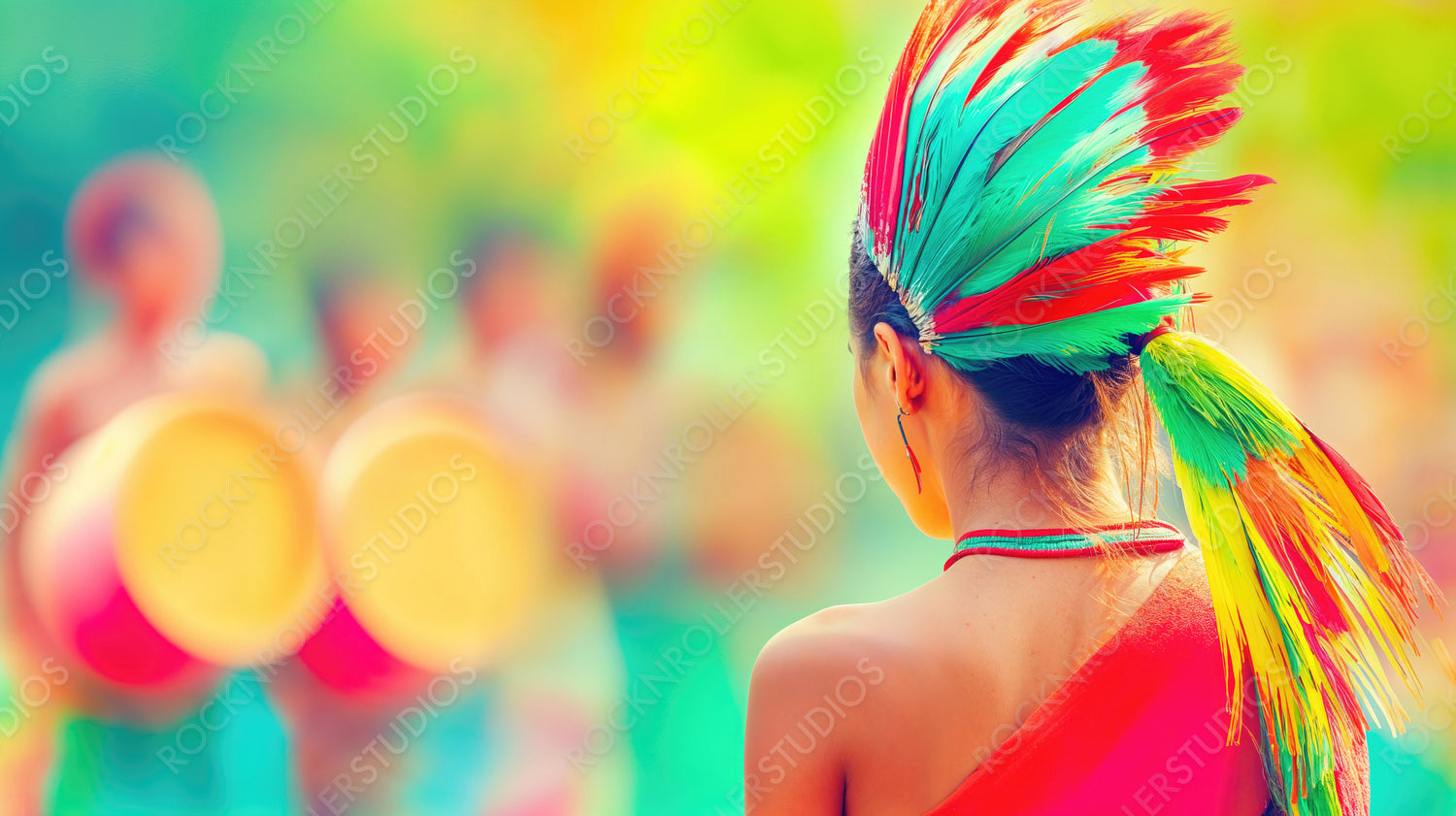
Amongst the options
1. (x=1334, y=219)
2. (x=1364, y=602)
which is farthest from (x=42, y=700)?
(x=1334, y=219)

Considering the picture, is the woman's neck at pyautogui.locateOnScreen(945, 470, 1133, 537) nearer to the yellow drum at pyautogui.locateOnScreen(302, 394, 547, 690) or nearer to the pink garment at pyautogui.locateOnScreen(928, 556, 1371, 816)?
the pink garment at pyautogui.locateOnScreen(928, 556, 1371, 816)

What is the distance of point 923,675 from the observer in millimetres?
731

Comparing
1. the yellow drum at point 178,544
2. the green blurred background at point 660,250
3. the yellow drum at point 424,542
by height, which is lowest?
the yellow drum at point 178,544

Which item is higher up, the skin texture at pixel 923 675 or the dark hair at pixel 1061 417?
the dark hair at pixel 1061 417

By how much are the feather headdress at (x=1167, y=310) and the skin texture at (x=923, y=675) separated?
0.10m

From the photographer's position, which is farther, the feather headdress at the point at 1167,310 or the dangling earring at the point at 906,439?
the dangling earring at the point at 906,439

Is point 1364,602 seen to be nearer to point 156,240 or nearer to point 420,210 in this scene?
point 420,210

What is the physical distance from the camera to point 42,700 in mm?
1492

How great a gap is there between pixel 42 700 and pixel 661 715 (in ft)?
3.16

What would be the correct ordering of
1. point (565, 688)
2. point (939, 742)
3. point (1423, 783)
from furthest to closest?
point (1423, 783) → point (565, 688) → point (939, 742)

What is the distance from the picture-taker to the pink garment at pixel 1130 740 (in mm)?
728

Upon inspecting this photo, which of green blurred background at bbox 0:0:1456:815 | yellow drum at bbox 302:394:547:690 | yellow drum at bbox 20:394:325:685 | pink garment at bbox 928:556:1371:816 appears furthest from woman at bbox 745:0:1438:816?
yellow drum at bbox 20:394:325:685

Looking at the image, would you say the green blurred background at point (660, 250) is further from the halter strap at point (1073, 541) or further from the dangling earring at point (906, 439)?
the halter strap at point (1073, 541)

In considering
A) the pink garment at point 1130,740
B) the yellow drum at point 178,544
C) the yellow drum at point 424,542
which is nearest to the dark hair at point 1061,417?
the pink garment at point 1130,740
